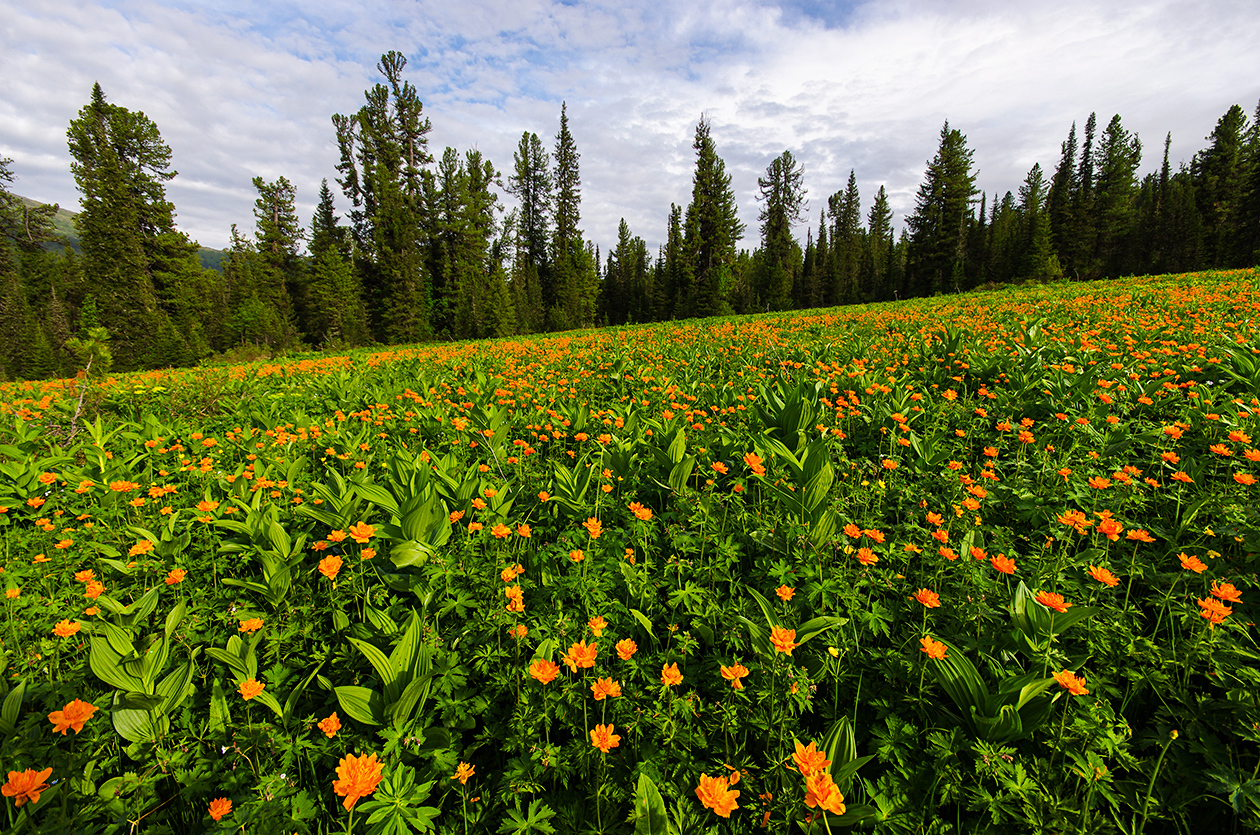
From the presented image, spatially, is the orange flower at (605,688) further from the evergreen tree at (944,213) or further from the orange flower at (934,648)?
the evergreen tree at (944,213)

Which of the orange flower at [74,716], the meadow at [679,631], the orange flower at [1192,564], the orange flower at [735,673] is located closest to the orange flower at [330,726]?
the meadow at [679,631]

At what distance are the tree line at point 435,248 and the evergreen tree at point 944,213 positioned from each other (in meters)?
0.15

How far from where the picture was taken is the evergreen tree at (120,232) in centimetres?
2302

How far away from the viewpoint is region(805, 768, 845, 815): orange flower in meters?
1.10

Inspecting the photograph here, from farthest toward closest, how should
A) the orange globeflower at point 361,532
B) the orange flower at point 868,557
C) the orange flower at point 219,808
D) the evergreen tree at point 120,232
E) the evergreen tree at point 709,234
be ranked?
the evergreen tree at point 709,234
the evergreen tree at point 120,232
the orange globeflower at point 361,532
the orange flower at point 868,557
the orange flower at point 219,808

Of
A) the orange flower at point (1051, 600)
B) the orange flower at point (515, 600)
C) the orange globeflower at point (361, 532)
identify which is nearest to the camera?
the orange flower at point (1051, 600)

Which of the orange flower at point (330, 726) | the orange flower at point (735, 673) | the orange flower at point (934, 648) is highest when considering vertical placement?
the orange flower at point (934, 648)

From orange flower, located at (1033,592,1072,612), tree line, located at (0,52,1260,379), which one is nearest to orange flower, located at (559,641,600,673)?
orange flower, located at (1033,592,1072,612)

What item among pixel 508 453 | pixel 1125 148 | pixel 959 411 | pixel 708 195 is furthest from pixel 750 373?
pixel 1125 148

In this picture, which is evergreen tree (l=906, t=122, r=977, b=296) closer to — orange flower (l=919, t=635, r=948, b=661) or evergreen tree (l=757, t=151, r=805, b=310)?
evergreen tree (l=757, t=151, r=805, b=310)

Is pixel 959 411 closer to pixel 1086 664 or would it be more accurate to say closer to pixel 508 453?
pixel 1086 664

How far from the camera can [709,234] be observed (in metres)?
34.2

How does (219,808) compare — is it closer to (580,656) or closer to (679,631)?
(580,656)

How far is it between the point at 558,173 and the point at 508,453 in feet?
135
